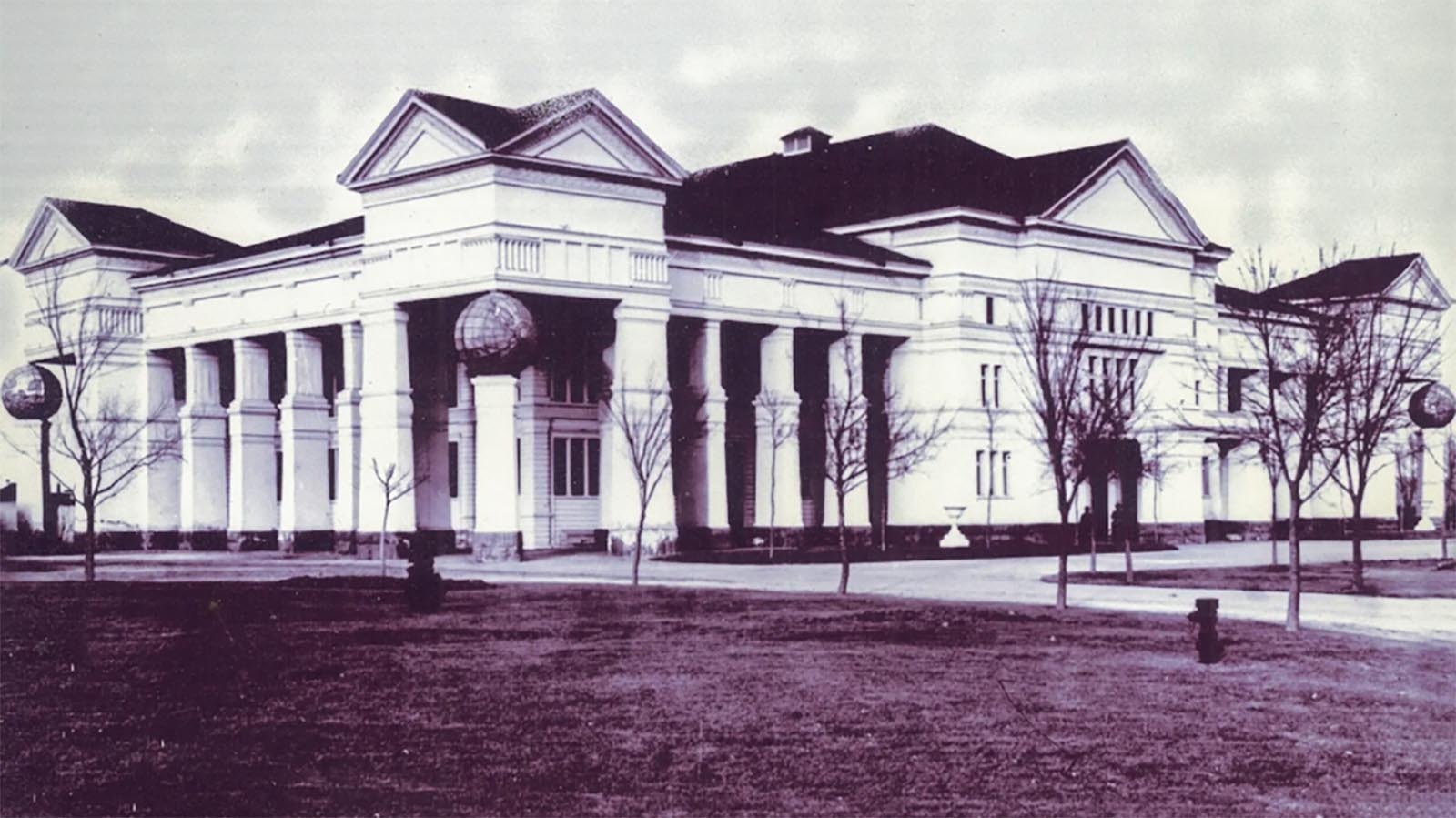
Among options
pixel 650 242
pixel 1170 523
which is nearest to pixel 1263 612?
pixel 650 242

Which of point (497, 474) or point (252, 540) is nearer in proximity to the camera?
point (497, 474)

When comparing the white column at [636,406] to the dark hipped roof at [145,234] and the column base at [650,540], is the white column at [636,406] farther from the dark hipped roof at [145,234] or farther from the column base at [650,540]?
the dark hipped roof at [145,234]

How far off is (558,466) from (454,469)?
355 cm

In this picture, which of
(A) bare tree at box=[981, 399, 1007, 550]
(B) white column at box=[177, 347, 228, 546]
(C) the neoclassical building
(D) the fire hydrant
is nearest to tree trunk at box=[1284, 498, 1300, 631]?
(D) the fire hydrant

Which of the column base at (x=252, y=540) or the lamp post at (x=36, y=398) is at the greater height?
the lamp post at (x=36, y=398)

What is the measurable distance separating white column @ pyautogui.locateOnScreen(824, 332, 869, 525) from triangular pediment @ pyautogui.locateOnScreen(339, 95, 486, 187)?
53.3ft

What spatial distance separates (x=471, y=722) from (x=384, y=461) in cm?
3405

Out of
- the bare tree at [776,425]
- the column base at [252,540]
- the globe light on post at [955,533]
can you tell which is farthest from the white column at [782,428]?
the column base at [252,540]

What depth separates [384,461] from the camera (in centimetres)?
5219

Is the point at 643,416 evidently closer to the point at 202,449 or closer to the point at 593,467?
the point at 593,467

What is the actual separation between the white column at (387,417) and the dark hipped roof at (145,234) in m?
6.06

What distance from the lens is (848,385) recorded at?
62344mm

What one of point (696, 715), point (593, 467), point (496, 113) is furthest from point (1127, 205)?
point (696, 715)

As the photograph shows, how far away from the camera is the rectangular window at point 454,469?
2333 inches
